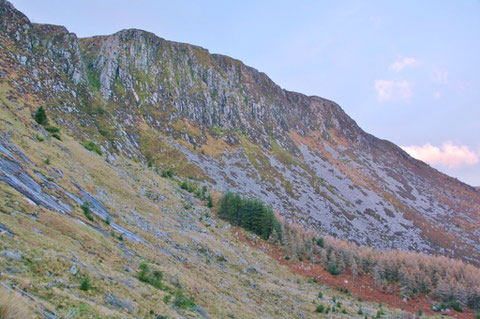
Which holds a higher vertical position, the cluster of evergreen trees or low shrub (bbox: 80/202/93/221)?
the cluster of evergreen trees

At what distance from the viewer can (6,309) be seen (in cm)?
497

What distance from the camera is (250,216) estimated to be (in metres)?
Result: 55.5

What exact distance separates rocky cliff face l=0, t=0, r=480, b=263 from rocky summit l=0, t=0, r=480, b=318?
649 mm

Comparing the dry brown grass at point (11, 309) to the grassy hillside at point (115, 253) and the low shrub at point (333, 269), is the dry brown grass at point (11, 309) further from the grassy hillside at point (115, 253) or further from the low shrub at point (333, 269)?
the low shrub at point (333, 269)

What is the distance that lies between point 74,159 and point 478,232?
173611mm

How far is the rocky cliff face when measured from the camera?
68250 millimetres

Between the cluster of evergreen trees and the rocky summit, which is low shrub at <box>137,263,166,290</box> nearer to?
the rocky summit

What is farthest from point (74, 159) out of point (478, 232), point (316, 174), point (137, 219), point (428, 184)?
point (428, 184)

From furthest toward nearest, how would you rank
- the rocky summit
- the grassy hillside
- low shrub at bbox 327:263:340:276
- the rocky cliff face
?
Result: the rocky cliff face < low shrub at bbox 327:263:340:276 < the rocky summit < the grassy hillside

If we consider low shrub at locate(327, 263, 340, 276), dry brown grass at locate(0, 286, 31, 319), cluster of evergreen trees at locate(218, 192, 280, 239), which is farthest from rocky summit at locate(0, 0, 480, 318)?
low shrub at locate(327, 263, 340, 276)

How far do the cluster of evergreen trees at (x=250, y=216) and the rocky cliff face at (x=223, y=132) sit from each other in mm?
21825

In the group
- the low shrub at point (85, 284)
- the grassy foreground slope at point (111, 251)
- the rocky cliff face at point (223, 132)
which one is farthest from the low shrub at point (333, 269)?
the low shrub at point (85, 284)

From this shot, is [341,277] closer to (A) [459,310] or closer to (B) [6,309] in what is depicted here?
(A) [459,310]

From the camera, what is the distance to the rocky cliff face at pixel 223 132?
224 feet
